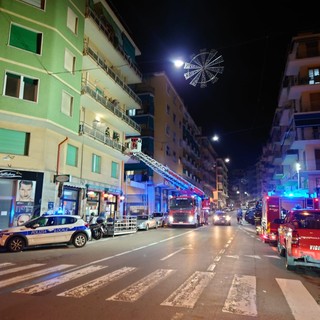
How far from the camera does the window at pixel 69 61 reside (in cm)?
2341

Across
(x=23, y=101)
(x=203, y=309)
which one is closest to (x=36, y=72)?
(x=23, y=101)

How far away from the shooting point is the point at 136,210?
140ft

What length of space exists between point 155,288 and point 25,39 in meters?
19.5

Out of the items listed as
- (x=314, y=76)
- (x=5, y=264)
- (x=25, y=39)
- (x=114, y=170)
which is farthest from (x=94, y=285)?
(x=314, y=76)

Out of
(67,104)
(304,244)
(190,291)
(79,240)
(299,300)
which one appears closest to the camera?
(299,300)

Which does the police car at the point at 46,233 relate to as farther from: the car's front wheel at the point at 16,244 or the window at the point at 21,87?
the window at the point at 21,87

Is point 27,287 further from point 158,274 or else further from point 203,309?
point 203,309

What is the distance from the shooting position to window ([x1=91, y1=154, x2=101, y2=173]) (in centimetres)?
2782

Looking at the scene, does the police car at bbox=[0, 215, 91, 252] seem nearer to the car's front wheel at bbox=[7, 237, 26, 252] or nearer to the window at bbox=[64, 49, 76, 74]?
the car's front wheel at bbox=[7, 237, 26, 252]

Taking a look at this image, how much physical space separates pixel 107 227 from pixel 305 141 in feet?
78.9

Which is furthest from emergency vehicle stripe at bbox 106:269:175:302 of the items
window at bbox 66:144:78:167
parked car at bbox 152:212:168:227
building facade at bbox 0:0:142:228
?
parked car at bbox 152:212:168:227

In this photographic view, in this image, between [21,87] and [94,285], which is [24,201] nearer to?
[21,87]

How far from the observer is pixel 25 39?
69.6ft

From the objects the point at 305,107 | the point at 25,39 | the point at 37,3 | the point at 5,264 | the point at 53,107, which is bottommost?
the point at 5,264
